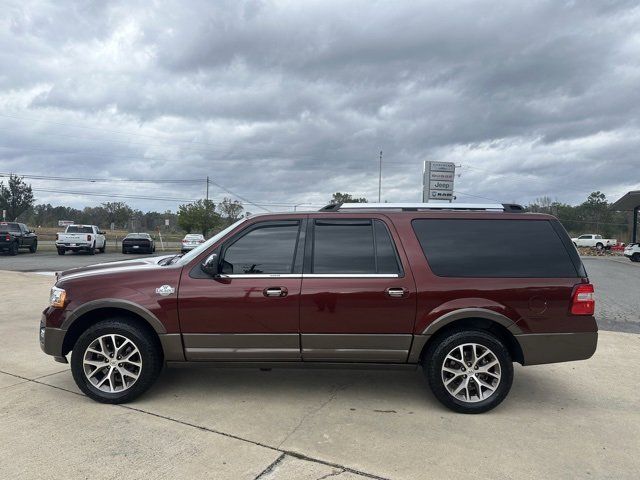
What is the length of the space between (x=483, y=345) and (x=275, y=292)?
186cm

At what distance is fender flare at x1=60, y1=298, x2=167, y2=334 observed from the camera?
3.90 metres

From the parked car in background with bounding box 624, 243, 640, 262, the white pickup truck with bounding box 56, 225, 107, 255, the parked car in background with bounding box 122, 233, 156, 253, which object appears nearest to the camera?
the white pickup truck with bounding box 56, 225, 107, 255

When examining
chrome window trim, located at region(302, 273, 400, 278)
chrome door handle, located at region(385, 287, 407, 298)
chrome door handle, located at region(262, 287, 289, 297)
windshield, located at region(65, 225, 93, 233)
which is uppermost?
windshield, located at region(65, 225, 93, 233)

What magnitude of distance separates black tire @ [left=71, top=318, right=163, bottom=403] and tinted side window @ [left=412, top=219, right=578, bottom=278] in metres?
2.61

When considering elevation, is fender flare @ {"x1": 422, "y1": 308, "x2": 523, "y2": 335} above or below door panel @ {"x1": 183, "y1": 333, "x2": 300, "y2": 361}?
above

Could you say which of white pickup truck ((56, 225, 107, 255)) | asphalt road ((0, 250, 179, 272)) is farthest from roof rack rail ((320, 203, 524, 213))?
white pickup truck ((56, 225, 107, 255))

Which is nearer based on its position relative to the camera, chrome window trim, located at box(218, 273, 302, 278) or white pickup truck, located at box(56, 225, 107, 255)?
chrome window trim, located at box(218, 273, 302, 278)

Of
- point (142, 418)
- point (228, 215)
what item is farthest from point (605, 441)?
point (228, 215)

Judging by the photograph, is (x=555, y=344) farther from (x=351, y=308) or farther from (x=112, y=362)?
(x=112, y=362)

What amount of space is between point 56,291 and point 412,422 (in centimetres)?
333

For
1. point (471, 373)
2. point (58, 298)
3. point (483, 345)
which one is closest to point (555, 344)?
point (483, 345)

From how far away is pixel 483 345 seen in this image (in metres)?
3.88

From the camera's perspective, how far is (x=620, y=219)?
73.8m

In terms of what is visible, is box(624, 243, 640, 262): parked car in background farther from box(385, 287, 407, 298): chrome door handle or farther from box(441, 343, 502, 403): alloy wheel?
box(385, 287, 407, 298): chrome door handle
